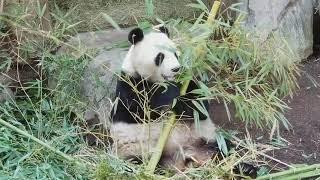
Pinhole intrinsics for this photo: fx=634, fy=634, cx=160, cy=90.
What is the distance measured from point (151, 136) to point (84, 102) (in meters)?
0.64

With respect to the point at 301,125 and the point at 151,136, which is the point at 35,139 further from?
the point at 301,125

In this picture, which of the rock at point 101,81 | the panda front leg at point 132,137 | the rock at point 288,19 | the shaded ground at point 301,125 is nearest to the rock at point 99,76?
the rock at point 101,81

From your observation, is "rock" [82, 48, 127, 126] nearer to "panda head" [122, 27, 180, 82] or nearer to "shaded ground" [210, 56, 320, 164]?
"panda head" [122, 27, 180, 82]

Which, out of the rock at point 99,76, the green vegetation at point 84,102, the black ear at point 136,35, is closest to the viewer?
the green vegetation at point 84,102

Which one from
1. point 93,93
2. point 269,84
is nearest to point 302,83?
point 269,84

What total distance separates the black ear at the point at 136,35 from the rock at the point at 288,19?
119 centimetres

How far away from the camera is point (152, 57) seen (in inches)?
114

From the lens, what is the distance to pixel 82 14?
4.41 meters

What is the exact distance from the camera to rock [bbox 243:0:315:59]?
406cm

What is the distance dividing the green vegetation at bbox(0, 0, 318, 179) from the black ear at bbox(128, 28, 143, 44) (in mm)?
100

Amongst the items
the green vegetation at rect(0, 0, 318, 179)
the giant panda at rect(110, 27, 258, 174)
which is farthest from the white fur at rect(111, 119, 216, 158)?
the green vegetation at rect(0, 0, 318, 179)

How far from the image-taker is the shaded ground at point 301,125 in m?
3.30

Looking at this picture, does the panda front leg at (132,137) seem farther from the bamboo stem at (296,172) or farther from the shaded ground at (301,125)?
the shaded ground at (301,125)

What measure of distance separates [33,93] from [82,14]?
0.85m
